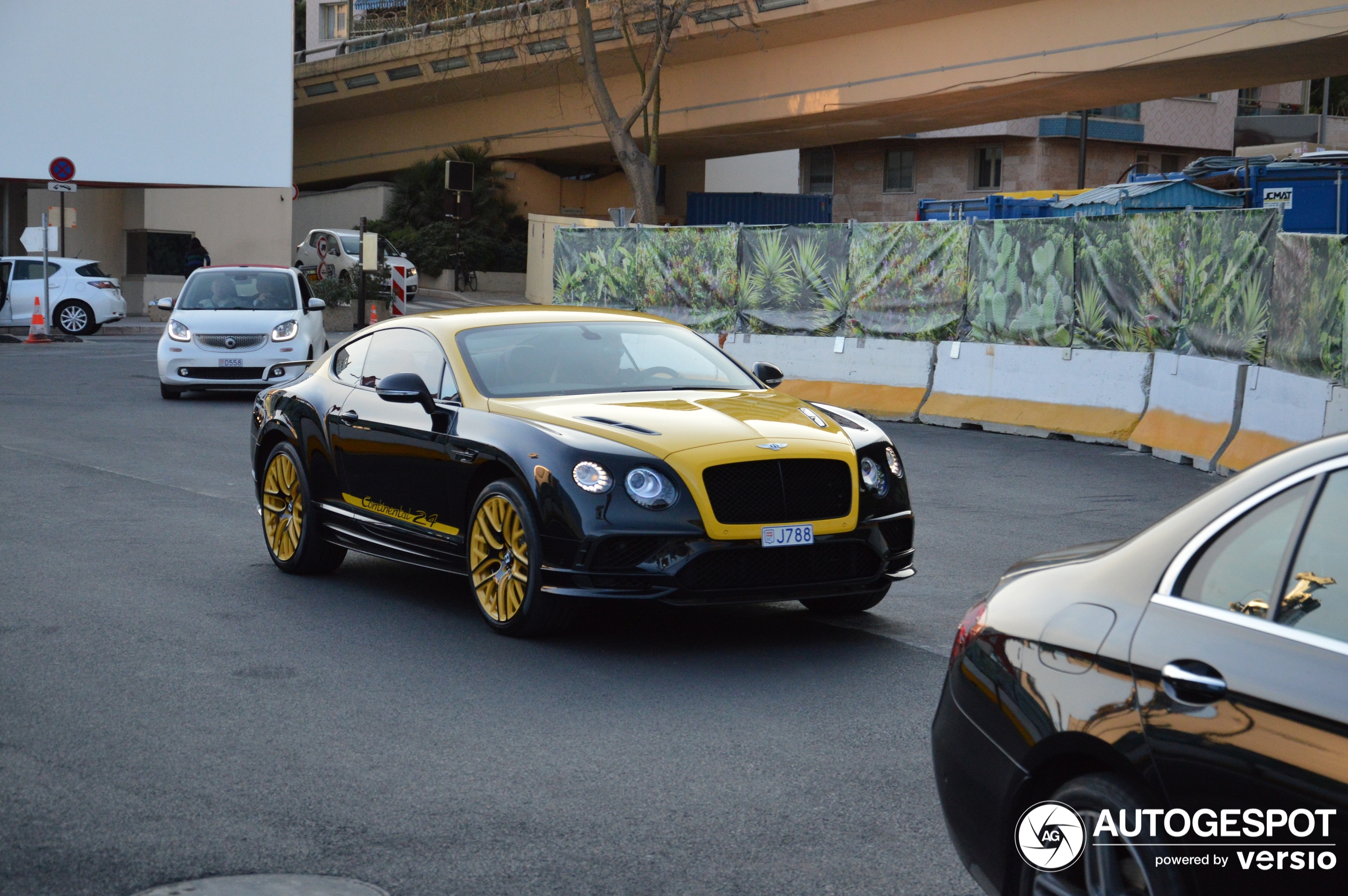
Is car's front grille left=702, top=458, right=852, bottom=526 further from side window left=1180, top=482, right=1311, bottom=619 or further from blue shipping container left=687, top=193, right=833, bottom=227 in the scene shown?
blue shipping container left=687, top=193, right=833, bottom=227

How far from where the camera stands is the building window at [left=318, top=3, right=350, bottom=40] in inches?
2869

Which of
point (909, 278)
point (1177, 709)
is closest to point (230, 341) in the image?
point (909, 278)

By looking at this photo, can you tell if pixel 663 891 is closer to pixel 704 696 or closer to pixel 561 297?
pixel 704 696

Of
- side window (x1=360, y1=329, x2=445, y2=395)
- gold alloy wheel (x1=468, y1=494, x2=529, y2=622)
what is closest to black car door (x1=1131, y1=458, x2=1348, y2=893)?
gold alloy wheel (x1=468, y1=494, x2=529, y2=622)

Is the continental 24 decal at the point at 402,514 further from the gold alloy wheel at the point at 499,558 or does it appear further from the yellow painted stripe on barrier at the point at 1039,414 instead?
the yellow painted stripe on barrier at the point at 1039,414

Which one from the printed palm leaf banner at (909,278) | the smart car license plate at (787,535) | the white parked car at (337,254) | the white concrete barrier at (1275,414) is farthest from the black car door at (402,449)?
the white parked car at (337,254)

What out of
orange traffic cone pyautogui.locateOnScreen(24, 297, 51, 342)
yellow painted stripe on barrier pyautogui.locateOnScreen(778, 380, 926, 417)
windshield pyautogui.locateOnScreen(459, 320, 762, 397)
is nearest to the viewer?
windshield pyautogui.locateOnScreen(459, 320, 762, 397)

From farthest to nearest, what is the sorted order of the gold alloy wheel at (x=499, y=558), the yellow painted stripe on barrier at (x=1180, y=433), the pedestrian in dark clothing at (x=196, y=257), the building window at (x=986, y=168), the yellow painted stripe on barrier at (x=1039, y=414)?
the building window at (x=986, y=168) < the pedestrian in dark clothing at (x=196, y=257) < the yellow painted stripe on barrier at (x=1039, y=414) < the yellow painted stripe on barrier at (x=1180, y=433) < the gold alloy wheel at (x=499, y=558)

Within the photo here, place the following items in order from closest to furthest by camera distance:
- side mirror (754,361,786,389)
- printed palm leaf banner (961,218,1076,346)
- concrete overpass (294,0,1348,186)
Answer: side mirror (754,361,786,389) < printed palm leaf banner (961,218,1076,346) < concrete overpass (294,0,1348,186)

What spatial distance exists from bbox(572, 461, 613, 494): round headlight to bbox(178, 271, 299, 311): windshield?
15128 millimetres

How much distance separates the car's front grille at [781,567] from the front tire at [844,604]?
0.65 metres

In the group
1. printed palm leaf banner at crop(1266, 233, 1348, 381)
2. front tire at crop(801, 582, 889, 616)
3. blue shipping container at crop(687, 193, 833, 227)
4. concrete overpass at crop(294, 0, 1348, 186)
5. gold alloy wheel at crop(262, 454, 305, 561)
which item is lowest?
front tire at crop(801, 582, 889, 616)

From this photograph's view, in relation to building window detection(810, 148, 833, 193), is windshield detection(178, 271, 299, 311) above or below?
below

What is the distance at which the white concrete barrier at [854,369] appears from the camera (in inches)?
759
